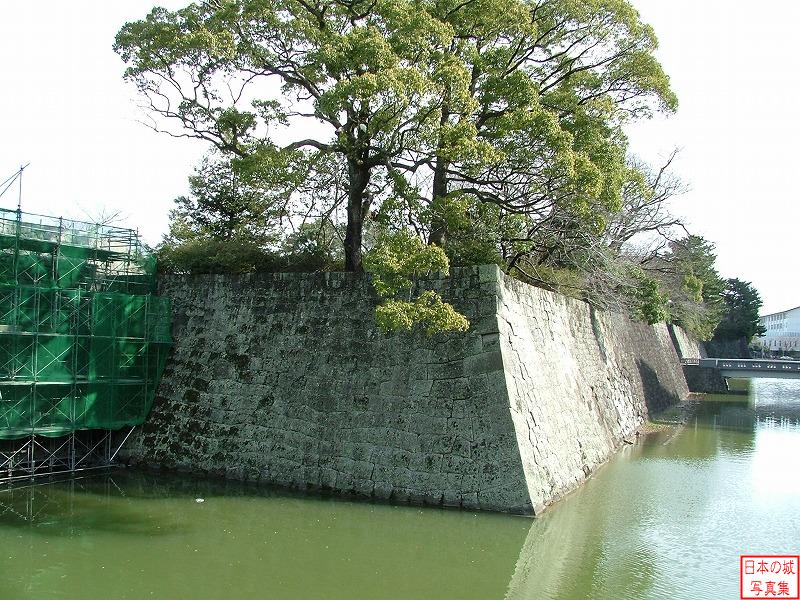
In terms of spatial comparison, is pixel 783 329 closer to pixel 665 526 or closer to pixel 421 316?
pixel 665 526

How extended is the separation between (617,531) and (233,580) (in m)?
5.27

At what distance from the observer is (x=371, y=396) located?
1073 centimetres

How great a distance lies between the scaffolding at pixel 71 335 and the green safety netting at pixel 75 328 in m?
0.02

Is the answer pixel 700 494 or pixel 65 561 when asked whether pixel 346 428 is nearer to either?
pixel 65 561

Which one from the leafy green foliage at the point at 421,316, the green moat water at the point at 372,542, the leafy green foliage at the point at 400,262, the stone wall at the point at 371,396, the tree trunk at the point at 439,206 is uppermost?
the tree trunk at the point at 439,206

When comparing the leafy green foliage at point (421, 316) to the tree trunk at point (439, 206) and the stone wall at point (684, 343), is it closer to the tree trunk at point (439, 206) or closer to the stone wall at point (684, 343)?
the tree trunk at point (439, 206)

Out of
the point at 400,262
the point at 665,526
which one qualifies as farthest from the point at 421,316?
the point at 665,526

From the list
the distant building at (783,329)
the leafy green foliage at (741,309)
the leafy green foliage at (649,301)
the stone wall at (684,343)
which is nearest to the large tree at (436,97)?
the leafy green foliage at (649,301)

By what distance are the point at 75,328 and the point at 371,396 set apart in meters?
5.63

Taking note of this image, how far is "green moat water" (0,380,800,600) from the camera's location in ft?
23.9

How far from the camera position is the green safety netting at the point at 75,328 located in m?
11.2

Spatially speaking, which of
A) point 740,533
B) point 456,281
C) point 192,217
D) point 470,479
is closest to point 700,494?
point 740,533

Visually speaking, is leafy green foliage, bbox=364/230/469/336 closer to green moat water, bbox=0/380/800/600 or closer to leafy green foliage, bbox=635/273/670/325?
green moat water, bbox=0/380/800/600

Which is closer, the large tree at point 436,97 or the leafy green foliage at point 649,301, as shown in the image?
the large tree at point 436,97
